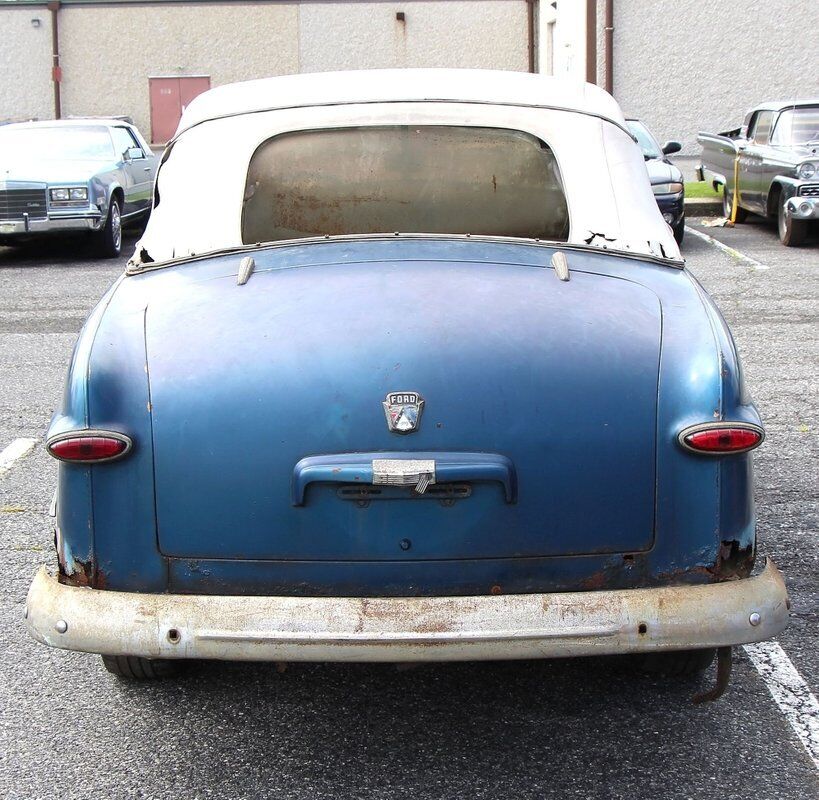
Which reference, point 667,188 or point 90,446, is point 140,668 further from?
point 667,188

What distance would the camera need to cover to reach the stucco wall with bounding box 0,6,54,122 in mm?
31500

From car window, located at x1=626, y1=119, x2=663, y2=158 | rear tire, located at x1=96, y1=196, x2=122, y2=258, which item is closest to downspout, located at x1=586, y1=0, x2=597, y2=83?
car window, located at x1=626, y1=119, x2=663, y2=158

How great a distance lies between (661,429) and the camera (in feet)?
10.1

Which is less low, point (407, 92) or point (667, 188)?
point (407, 92)

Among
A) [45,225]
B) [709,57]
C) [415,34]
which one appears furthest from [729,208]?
[415,34]

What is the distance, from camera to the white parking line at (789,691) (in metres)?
3.41

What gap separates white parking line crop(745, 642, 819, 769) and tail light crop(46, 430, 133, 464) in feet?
6.48

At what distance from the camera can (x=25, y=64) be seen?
31.8m

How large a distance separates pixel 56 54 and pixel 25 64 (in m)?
0.87

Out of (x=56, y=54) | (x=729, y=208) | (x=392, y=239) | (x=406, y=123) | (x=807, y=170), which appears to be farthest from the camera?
(x=56, y=54)

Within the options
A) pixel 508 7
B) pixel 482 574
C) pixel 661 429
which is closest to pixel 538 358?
pixel 661 429

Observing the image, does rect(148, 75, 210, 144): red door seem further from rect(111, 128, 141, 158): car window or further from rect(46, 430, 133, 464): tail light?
rect(46, 430, 133, 464): tail light

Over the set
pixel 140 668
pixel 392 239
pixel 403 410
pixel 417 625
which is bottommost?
pixel 140 668

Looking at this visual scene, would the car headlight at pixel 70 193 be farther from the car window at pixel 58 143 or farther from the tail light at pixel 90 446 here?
the tail light at pixel 90 446
